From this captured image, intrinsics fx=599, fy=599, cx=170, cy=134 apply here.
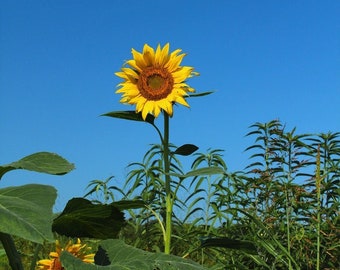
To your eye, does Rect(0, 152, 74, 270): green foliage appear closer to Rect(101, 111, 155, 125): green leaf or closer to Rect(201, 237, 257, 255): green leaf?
Rect(101, 111, 155, 125): green leaf

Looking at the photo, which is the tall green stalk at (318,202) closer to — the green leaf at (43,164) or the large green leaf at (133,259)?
the large green leaf at (133,259)

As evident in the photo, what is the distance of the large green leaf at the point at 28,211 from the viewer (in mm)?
1289

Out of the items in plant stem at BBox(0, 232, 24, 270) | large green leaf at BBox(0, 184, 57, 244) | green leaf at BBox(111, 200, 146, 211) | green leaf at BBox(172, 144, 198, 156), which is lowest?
plant stem at BBox(0, 232, 24, 270)

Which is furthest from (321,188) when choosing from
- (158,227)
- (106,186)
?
(106,186)

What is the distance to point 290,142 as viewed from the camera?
3.76m

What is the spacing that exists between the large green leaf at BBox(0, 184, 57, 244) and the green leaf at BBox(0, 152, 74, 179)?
0.17 ft

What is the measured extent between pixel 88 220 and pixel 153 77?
79cm

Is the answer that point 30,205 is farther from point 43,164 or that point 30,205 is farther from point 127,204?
point 127,204

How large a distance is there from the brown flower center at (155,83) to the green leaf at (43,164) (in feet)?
2.54

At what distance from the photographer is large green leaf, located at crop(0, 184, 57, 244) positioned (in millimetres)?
1289

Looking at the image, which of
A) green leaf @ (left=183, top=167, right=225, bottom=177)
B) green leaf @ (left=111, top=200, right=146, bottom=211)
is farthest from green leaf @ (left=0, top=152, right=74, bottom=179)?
green leaf @ (left=183, top=167, right=225, bottom=177)

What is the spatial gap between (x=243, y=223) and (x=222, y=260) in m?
0.27

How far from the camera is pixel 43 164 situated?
1691mm

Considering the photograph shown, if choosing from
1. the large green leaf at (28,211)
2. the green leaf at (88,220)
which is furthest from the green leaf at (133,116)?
the large green leaf at (28,211)
